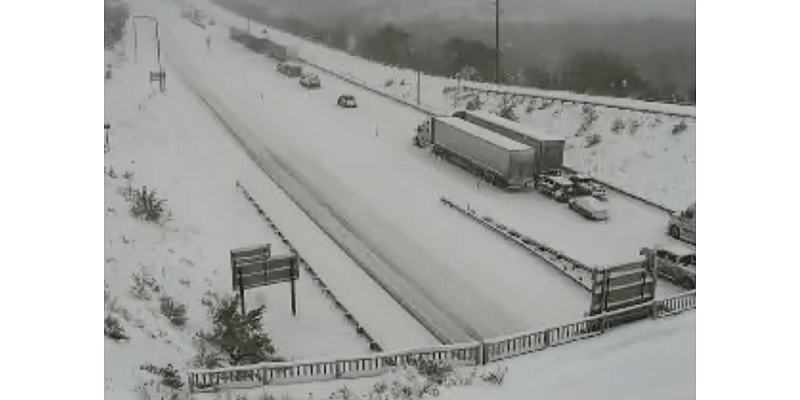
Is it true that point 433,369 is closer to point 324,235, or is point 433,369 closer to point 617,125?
point 324,235

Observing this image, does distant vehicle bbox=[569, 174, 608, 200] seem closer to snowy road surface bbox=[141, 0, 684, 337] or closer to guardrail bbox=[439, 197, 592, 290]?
snowy road surface bbox=[141, 0, 684, 337]

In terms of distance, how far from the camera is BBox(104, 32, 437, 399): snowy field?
6195 mm

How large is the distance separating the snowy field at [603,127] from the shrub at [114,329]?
92.4 inches

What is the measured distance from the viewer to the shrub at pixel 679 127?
675 cm

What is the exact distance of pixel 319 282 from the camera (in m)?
6.42

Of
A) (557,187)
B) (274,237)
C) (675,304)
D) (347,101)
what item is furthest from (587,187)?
(274,237)

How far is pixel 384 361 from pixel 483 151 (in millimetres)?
1687

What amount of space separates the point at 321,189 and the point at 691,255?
2833 mm

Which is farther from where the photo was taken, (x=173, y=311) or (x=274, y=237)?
(x=274, y=237)

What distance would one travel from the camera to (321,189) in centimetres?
669

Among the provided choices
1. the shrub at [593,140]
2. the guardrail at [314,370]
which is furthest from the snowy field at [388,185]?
the shrub at [593,140]

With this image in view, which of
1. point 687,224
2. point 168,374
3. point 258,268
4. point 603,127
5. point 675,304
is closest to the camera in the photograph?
point 168,374

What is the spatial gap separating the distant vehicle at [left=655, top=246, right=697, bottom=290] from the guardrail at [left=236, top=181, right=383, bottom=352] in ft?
7.31

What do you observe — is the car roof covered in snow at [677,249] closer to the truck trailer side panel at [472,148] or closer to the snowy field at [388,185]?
the snowy field at [388,185]
